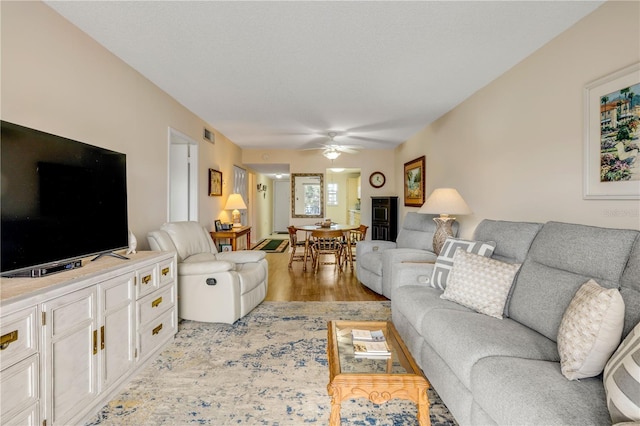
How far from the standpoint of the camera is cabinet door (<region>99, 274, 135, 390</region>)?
1.79m

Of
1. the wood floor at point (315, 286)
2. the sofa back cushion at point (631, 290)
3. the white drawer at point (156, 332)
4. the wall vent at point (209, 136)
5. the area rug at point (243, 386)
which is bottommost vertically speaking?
the area rug at point (243, 386)

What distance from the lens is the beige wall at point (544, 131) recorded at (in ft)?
6.18

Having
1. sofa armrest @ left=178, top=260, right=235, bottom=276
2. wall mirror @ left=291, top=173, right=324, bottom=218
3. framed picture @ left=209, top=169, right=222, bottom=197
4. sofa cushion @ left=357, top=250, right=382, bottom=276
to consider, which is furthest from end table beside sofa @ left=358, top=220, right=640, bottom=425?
wall mirror @ left=291, top=173, right=324, bottom=218

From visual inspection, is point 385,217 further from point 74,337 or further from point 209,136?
point 74,337

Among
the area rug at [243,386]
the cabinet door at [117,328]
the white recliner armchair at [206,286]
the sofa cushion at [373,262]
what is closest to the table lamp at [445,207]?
the sofa cushion at [373,262]

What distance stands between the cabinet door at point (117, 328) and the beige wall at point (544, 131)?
3.12 m

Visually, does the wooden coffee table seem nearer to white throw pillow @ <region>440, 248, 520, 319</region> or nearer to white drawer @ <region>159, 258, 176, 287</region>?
white throw pillow @ <region>440, 248, 520, 319</region>

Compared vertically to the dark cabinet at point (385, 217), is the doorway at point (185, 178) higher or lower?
higher

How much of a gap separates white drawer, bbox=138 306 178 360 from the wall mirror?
4.77 metres

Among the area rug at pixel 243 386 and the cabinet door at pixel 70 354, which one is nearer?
the cabinet door at pixel 70 354

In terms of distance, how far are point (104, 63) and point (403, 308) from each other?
122 inches

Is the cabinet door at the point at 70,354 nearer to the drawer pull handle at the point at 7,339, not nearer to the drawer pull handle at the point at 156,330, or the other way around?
the drawer pull handle at the point at 7,339

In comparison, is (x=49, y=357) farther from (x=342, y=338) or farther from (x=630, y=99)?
(x=630, y=99)

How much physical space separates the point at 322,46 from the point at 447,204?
1.96m
